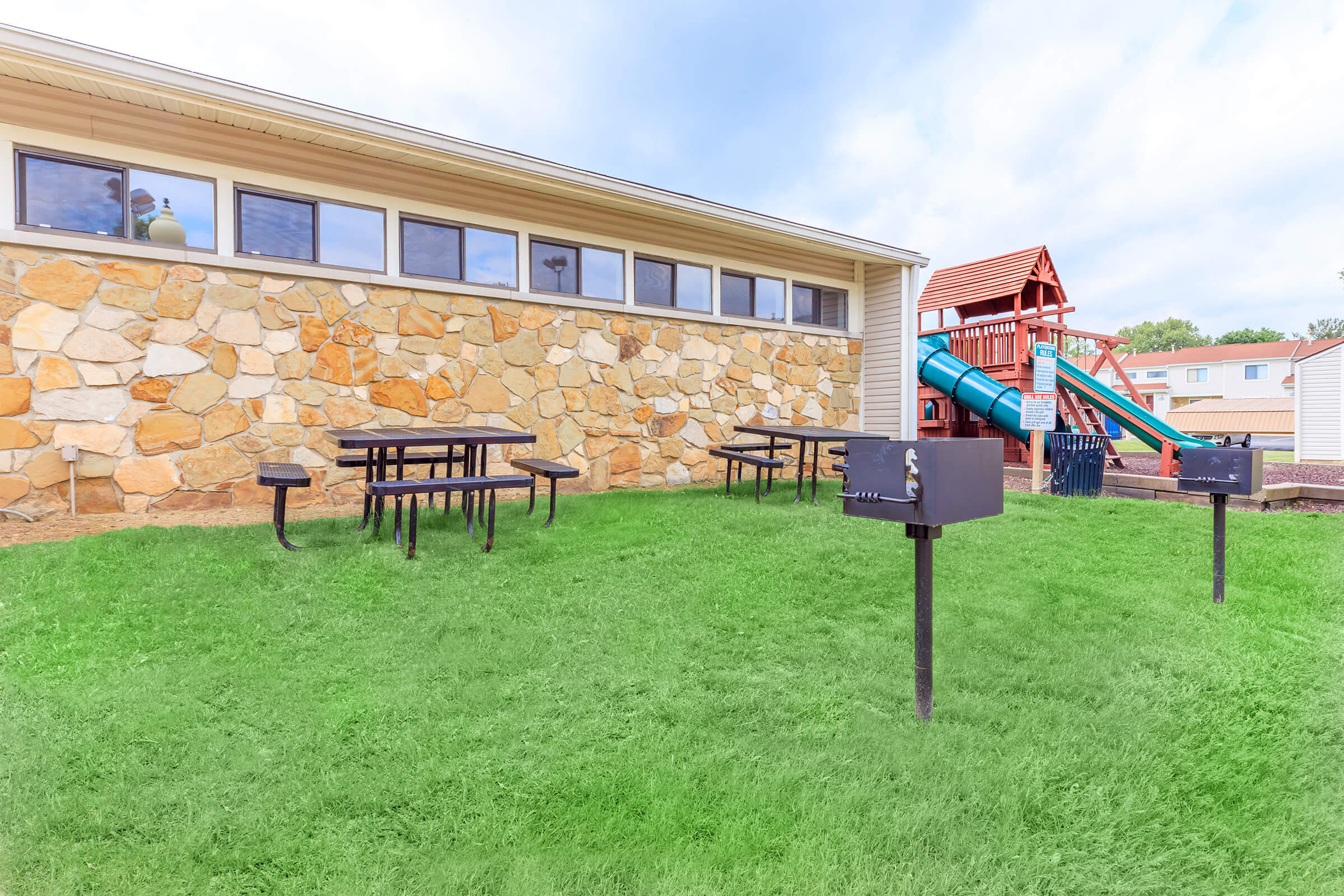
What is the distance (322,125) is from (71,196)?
2130 millimetres

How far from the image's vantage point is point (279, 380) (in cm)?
618

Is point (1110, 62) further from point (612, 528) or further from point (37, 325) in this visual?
point (37, 325)

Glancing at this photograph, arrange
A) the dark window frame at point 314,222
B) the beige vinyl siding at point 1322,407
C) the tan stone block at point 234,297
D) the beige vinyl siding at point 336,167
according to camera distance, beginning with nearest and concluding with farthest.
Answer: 1. the beige vinyl siding at point 336,167
2. the tan stone block at point 234,297
3. the dark window frame at point 314,222
4. the beige vinyl siding at point 1322,407

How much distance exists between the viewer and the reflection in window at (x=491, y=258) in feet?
23.8

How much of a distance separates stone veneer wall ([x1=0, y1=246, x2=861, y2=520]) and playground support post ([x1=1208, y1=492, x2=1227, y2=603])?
5599 mm

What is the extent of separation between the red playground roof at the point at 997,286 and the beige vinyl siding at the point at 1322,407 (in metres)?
11.0

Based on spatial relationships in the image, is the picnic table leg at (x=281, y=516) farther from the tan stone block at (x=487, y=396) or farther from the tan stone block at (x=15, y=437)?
the tan stone block at (x=487, y=396)

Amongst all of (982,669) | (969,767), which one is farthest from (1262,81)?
(969,767)

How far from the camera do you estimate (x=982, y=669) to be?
2910mm

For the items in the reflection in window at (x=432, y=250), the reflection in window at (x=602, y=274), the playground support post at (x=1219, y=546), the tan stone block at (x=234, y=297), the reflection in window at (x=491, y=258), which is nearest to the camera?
the playground support post at (x=1219, y=546)

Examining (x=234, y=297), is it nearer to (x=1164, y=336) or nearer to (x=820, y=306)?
(x=820, y=306)

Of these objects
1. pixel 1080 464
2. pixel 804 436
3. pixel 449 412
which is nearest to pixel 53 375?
pixel 449 412

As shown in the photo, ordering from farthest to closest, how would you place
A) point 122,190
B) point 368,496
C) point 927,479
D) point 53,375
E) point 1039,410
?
point 1039,410
point 122,190
point 53,375
point 368,496
point 927,479

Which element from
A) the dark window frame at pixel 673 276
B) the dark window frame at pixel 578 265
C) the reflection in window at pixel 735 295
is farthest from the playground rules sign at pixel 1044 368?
the dark window frame at pixel 578 265
